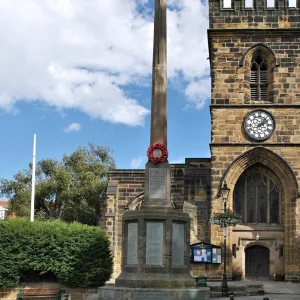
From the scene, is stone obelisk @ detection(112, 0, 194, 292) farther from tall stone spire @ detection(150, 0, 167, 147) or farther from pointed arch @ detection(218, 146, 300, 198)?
pointed arch @ detection(218, 146, 300, 198)

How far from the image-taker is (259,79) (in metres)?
29.8

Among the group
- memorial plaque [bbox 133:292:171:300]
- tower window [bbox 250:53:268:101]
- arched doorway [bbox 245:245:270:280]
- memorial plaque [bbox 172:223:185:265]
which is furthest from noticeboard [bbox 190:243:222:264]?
memorial plaque [bbox 133:292:171:300]

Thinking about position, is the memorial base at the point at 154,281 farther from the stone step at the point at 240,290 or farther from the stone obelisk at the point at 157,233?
the stone step at the point at 240,290

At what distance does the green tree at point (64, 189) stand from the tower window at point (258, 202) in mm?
16269

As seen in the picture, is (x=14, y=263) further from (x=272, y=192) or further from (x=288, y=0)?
(x=288, y=0)

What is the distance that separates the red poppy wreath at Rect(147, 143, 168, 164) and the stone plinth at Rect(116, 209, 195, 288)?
4.80ft

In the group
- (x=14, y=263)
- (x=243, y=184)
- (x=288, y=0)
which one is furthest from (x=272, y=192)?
(x=14, y=263)

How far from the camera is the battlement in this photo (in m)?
29.8

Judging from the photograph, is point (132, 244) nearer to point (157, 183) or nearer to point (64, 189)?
point (157, 183)

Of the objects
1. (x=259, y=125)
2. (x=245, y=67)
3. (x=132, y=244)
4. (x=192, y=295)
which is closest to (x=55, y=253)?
(x=132, y=244)

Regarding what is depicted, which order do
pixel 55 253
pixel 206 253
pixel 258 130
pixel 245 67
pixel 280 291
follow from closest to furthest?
pixel 280 291, pixel 55 253, pixel 206 253, pixel 258 130, pixel 245 67

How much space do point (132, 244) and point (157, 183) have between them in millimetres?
1845

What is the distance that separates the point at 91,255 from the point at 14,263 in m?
3.09

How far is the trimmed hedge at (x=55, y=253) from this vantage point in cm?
2397
